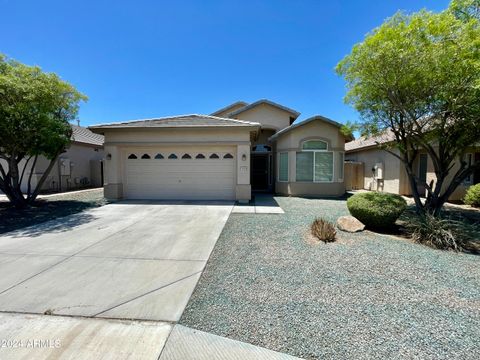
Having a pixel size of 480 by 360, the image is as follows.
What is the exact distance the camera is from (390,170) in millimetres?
14922

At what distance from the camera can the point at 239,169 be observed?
11.8 m

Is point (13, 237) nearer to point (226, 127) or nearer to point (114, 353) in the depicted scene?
point (114, 353)

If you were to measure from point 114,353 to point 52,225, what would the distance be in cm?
694

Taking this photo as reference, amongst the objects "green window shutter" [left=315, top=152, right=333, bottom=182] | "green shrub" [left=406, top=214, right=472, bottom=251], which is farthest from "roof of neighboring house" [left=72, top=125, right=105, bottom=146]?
"green shrub" [left=406, top=214, right=472, bottom=251]

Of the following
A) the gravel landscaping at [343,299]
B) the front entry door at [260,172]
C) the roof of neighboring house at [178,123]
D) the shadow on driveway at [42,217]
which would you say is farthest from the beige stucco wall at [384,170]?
the shadow on driveway at [42,217]

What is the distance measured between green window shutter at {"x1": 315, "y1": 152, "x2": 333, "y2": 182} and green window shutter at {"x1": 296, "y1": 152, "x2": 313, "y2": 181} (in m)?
0.34

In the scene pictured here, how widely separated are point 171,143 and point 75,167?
36.7 ft

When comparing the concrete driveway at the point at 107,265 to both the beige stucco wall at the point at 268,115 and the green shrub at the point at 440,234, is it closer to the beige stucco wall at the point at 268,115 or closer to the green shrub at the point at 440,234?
the green shrub at the point at 440,234

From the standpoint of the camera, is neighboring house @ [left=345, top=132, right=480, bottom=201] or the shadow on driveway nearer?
the shadow on driveway

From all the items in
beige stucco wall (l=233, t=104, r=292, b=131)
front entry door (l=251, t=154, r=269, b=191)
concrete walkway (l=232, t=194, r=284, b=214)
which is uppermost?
beige stucco wall (l=233, t=104, r=292, b=131)

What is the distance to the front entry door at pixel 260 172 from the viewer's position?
16.5 metres

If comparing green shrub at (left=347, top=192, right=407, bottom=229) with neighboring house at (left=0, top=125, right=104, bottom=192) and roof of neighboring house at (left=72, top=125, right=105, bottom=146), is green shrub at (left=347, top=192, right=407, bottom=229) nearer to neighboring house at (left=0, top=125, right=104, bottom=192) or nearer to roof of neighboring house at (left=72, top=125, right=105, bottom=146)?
neighboring house at (left=0, top=125, right=104, bottom=192)

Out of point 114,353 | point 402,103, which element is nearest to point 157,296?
point 114,353

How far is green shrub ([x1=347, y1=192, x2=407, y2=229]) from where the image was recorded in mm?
6699
